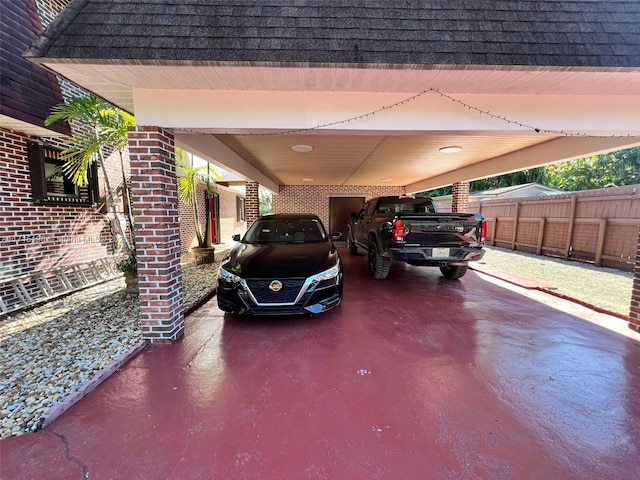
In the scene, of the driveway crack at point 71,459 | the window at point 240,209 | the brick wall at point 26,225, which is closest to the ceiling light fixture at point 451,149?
the driveway crack at point 71,459

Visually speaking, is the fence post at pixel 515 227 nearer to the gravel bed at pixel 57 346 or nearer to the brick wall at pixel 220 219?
the gravel bed at pixel 57 346

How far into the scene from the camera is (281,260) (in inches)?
141

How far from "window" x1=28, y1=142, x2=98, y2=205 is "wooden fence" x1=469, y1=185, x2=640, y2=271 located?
10970mm

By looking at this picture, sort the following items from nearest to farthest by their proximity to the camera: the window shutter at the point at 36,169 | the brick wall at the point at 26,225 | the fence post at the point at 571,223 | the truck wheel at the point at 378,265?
the brick wall at the point at 26,225
the window shutter at the point at 36,169
the truck wheel at the point at 378,265
the fence post at the point at 571,223

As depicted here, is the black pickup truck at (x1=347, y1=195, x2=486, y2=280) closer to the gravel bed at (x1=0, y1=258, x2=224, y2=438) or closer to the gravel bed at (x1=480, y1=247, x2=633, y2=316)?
the gravel bed at (x1=480, y1=247, x2=633, y2=316)

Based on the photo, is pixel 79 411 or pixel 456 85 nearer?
pixel 79 411

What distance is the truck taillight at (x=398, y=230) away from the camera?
4.45 meters

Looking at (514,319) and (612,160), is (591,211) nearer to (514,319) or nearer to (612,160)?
(514,319)

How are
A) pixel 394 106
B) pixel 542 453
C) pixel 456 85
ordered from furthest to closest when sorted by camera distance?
pixel 394 106, pixel 456 85, pixel 542 453

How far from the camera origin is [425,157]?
246 inches

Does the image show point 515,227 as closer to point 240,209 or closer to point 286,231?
point 286,231

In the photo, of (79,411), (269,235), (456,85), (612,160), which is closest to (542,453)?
(456,85)

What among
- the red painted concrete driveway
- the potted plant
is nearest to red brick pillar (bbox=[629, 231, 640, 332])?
the red painted concrete driveway

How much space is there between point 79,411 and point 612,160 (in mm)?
27083
